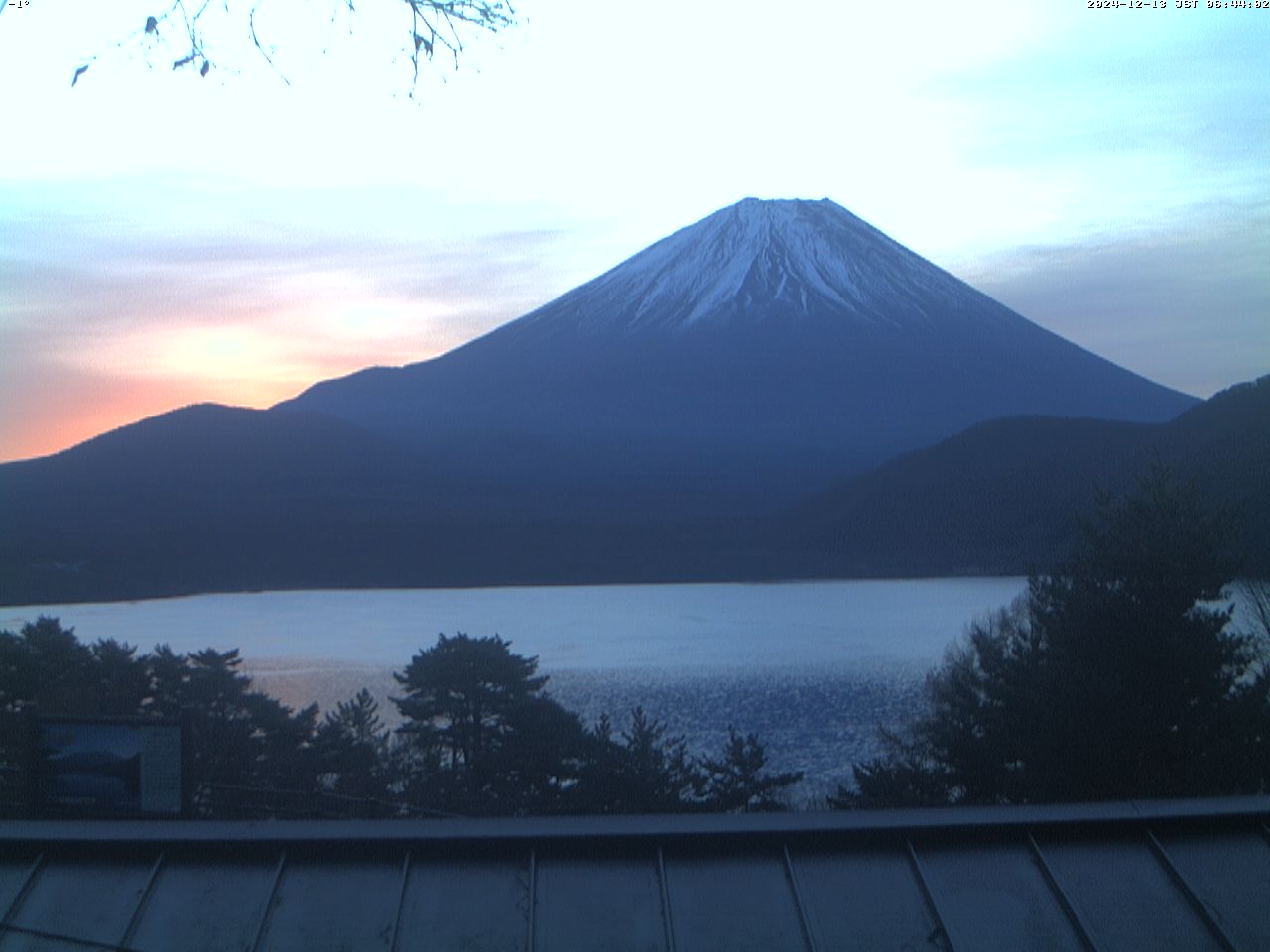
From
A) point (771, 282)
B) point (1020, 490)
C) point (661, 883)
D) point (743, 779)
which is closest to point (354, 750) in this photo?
point (743, 779)

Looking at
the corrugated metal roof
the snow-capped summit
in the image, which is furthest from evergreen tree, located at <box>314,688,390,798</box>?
the snow-capped summit

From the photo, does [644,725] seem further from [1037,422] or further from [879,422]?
[879,422]

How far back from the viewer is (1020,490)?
1296cm

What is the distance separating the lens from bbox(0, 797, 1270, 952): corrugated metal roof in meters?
2.95

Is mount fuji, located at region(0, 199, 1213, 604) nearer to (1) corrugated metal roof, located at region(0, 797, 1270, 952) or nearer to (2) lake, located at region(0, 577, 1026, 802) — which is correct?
(2) lake, located at region(0, 577, 1026, 802)

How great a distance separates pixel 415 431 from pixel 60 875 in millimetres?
23847

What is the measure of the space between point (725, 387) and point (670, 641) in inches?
809

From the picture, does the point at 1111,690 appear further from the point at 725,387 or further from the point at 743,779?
the point at 725,387

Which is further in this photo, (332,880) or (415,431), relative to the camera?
(415,431)

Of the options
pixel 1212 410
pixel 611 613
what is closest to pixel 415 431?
pixel 611 613

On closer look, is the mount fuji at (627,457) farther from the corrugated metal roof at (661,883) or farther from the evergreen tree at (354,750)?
the corrugated metal roof at (661,883)

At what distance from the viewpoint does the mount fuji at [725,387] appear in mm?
22688

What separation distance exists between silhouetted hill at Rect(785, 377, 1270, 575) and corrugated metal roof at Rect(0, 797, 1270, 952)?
26.5 feet

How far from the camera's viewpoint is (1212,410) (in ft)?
41.1
